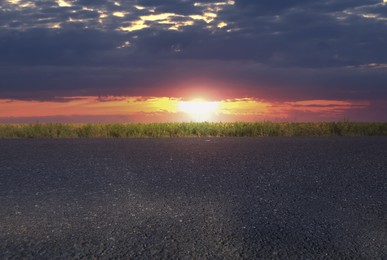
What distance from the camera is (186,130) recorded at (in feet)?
68.4

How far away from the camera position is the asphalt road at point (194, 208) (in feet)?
15.6

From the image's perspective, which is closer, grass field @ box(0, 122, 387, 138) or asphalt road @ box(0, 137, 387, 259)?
asphalt road @ box(0, 137, 387, 259)

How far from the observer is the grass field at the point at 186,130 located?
20.2m

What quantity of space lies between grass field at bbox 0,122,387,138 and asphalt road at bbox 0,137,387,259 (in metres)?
9.05

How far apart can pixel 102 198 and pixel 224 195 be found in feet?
5.55

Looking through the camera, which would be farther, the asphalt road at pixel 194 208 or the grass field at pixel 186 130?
the grass field at pixel 186 130

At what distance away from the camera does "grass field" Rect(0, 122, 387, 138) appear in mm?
20203

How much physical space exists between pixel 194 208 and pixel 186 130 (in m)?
14.7

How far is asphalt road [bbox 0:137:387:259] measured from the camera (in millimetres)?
4758

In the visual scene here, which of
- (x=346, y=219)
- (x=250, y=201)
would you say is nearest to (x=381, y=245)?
(x=346, y=219)

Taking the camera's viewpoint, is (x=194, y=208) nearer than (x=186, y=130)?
Yes

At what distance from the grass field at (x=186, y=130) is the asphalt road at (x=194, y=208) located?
9.05 m

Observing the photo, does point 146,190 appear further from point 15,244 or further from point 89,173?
point 15,244

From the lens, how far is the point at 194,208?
6.20 metres
